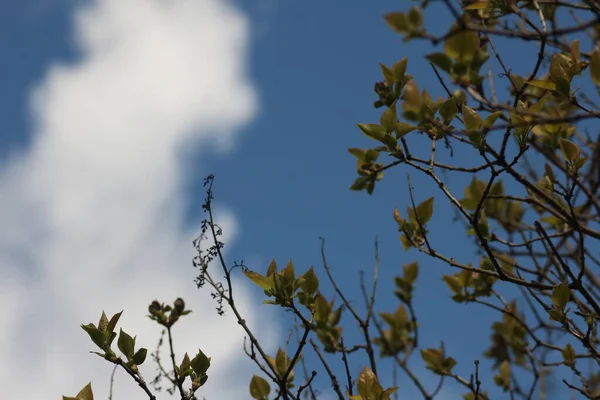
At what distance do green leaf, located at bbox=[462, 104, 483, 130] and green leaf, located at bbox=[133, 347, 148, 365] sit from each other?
1152 mm

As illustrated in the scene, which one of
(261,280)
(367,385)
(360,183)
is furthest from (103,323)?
(360,183)

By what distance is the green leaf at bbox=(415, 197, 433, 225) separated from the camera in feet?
7.68

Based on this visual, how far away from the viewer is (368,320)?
229cm

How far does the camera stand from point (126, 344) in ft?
5.98

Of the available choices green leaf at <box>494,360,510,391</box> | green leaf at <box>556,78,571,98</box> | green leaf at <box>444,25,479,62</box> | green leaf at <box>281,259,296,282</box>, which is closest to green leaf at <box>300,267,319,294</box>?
green leaf at <box>281,259,296,282</box>

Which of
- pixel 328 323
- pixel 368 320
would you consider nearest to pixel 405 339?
pixel 368 320

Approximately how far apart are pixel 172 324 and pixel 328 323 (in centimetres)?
48

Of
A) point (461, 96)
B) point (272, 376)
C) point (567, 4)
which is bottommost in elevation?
point (272, 376)

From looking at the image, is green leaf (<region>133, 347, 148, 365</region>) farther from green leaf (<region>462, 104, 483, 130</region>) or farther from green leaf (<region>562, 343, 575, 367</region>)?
green leaf (<region>562, 343, 575, 367</region>)

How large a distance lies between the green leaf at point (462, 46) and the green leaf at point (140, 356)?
1.16m

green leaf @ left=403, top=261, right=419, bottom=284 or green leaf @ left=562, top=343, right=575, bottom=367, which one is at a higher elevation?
green leaf @ left=403, top=261, right=419, bottom=284

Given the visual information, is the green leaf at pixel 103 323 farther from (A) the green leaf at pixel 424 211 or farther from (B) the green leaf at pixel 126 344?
(A) the green leaf at pixel 424 211

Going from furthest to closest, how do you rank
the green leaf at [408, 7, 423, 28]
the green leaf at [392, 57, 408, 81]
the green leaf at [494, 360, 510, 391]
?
1. the green leaf at [494, 360, 510, 391]
2. the green leaf at [392, 57, 408, 81]
3. the green leaf at [408, 7, 423, 28]

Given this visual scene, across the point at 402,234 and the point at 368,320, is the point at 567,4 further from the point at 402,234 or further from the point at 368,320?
the point at 368,320
